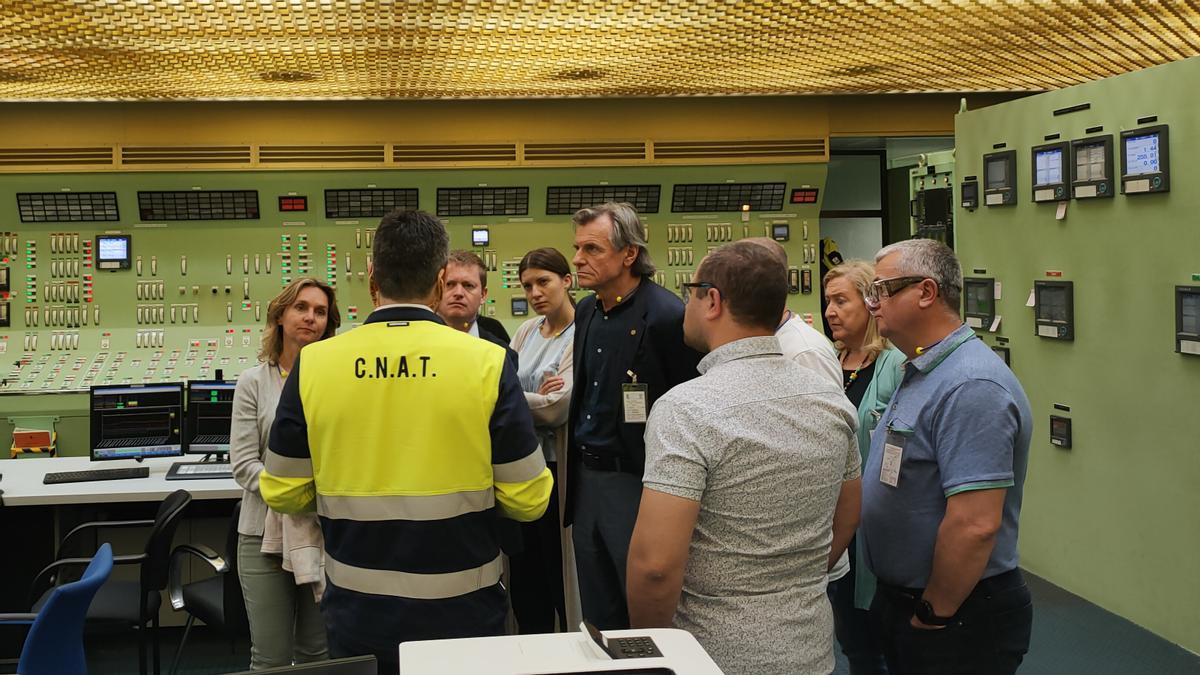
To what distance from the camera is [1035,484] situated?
203 inches

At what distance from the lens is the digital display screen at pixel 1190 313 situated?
4.04m

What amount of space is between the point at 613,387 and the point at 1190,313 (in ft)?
8.53

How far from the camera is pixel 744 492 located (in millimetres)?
1802

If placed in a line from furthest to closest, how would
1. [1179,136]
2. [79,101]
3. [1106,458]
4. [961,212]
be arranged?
1. [79,101]
2. [961,212]
3. [1106,458]
4. [1179,136]

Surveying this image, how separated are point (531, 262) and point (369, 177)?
13.1 feet

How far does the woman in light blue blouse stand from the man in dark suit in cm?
36

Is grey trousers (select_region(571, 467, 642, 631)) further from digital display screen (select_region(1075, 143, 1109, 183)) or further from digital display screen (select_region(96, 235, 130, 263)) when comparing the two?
digital display screen (select_region(96, 235, 130, 263))

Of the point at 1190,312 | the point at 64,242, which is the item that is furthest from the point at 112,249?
the point at 1190,312

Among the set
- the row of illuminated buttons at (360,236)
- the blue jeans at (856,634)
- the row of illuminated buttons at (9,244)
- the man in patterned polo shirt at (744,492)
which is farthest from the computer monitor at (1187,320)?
the row of illuminated buttons at (9,244)

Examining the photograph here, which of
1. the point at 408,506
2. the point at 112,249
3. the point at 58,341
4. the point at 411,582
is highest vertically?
the point at 112,249

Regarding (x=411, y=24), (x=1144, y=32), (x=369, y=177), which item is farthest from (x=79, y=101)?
(x=1144, y=32)

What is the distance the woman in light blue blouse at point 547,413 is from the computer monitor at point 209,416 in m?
1.64

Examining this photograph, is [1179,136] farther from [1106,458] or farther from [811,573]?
[811,573]

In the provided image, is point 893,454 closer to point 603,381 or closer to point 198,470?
point 603,381
